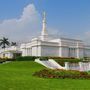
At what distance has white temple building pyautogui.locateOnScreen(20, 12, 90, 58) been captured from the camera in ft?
229

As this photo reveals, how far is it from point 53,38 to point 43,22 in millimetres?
5477

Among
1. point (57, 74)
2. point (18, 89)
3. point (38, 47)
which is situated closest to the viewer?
point (18, 89)

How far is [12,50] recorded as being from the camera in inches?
3474

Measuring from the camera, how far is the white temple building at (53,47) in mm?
69938

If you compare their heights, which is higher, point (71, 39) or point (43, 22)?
point (43, 22)

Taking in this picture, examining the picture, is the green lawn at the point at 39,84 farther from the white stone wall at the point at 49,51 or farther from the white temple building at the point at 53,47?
the white temple building at the point at 53,47

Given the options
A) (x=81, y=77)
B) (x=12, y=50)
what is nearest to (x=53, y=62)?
(x=81, y=77)

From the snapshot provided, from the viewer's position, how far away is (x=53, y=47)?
239 feet

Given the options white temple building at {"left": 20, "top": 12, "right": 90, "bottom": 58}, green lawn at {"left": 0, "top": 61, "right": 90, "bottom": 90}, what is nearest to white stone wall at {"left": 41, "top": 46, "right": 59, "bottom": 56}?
white temple building at {"left": 20, "top": 12, "right": 90, "bottom": 58}

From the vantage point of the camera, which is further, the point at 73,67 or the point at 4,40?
the point at 4,40

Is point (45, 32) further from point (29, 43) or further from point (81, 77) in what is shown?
point (81, 77)

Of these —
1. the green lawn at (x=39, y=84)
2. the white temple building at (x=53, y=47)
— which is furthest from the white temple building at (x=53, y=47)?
the green lawn at (x=39, y=84)

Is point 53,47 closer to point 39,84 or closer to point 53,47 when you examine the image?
point 53,47

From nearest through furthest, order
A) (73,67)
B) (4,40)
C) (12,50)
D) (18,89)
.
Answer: (18,89) → (73,67) → (12,50) → (4,40)
